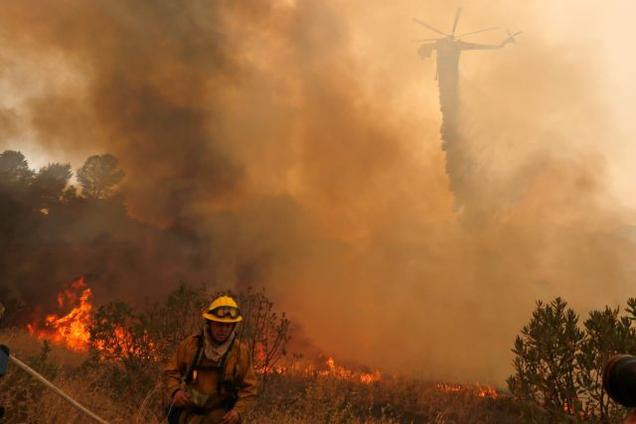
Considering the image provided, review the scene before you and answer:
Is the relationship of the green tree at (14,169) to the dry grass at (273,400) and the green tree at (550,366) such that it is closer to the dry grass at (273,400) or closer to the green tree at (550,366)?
the dry grass at (273,400)

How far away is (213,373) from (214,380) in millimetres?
70

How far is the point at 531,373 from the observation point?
6.37 meters

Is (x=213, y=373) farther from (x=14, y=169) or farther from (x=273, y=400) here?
(x=14, y=169)

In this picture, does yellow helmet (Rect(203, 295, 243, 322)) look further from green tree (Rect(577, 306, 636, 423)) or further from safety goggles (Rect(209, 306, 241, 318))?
green tree (Rect(577, 306, 636, 423))

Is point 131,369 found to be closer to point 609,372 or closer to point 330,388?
point 330,388

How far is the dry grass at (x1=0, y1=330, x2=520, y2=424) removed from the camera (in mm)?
6101

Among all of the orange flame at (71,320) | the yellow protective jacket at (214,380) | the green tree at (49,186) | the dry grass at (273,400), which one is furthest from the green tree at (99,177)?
the yellow protective jacket at (214,380)

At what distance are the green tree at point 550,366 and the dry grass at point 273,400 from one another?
3078 millimetres

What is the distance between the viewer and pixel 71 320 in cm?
2278

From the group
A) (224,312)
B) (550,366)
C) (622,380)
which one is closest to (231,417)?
(224,312)

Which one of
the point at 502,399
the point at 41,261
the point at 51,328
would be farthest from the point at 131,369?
the point at 41,261

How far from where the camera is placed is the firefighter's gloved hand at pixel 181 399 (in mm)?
3895

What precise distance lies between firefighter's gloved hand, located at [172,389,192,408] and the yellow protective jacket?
0.53ft

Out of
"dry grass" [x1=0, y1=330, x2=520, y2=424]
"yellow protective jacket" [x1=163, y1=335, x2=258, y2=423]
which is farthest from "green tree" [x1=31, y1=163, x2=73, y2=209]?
"yellow protective jacket" [x1=163, y1=335, x2=258, y2=423]
